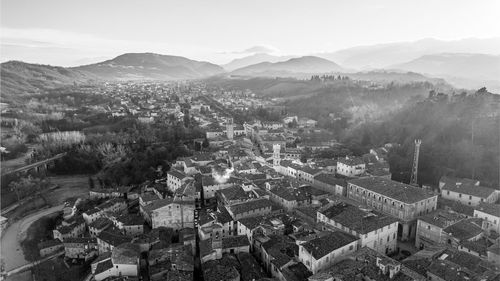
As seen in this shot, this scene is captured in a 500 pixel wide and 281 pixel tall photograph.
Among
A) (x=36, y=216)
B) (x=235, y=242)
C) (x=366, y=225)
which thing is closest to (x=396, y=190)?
(x=366, y=225)

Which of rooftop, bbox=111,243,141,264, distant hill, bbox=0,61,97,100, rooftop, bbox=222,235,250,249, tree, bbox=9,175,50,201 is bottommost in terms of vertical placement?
tree, bbox=9,175,50,201

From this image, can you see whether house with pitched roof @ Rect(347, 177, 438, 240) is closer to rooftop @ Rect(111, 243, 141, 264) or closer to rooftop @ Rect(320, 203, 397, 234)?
rooftop @ Rect(320, 203, 397, 234)

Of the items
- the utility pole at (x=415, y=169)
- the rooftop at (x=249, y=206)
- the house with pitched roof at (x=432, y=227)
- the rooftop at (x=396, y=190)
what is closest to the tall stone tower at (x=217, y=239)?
the rooftop at (x=249, y=206)

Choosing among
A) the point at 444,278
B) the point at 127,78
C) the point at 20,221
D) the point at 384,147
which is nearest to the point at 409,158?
the point at 384,147

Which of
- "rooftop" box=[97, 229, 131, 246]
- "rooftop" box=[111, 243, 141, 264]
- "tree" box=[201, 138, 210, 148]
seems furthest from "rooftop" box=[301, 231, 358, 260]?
"tree" box=[201, 138, 210, 148]

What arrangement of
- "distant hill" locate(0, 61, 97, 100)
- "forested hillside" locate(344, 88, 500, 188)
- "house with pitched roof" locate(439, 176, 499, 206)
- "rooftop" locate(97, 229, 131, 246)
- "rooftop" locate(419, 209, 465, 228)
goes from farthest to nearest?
"distant hill" locate(0, 61, 97, 100) → "forested hillside" locate(344, 88, 500, 188) → "house with pitched roof" locate(439, 176, 499, 206) → "rooftop" locate(97, 229, 131, 246) → "rooftop" locate(419, 209, 465, 228)

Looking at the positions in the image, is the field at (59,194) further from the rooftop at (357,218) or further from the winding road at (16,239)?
the rooftop at (357,218)

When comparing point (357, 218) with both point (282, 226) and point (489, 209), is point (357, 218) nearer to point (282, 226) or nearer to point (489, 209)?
point (282, 226)
